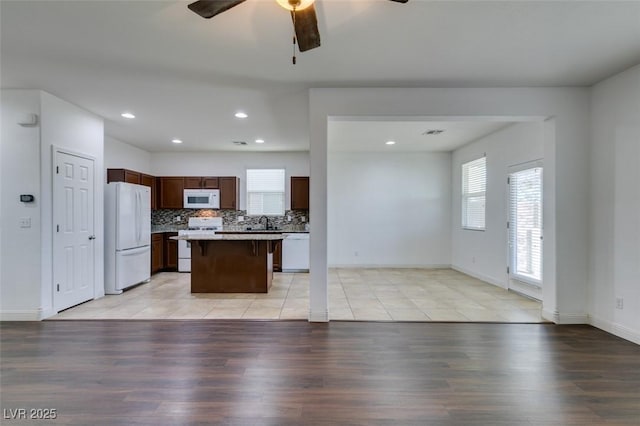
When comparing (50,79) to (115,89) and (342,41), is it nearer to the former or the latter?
(115,89)

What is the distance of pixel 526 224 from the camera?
4859 millimetres

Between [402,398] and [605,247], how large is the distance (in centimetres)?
297

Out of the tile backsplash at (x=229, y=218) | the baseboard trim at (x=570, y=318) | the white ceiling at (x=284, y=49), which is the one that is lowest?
the baseboard trim at (x=570, y=318)

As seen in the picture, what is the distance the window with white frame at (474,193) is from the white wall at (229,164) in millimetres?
3478

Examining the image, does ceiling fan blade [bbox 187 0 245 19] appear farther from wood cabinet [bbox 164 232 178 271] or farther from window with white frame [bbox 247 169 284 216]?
wood cabinet [bbox 164 232 178 271]

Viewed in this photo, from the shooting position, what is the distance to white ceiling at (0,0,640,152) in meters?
2.33

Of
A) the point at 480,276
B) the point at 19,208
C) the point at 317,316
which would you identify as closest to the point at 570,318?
the point at 480,276

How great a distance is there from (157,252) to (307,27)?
6.00 metres

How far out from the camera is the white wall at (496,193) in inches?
191

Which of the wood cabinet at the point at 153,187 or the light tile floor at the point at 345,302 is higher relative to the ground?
the wood cabinet at the point at 153,187

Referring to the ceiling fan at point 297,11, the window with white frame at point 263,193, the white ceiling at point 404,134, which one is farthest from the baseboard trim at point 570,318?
the window with white frame at point 263,193

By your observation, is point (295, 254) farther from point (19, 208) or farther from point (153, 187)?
point (19, 208)

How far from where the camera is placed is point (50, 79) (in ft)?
11.4

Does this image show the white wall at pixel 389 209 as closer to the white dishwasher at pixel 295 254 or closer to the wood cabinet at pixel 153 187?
the white dishwasher at pixel 295 254
